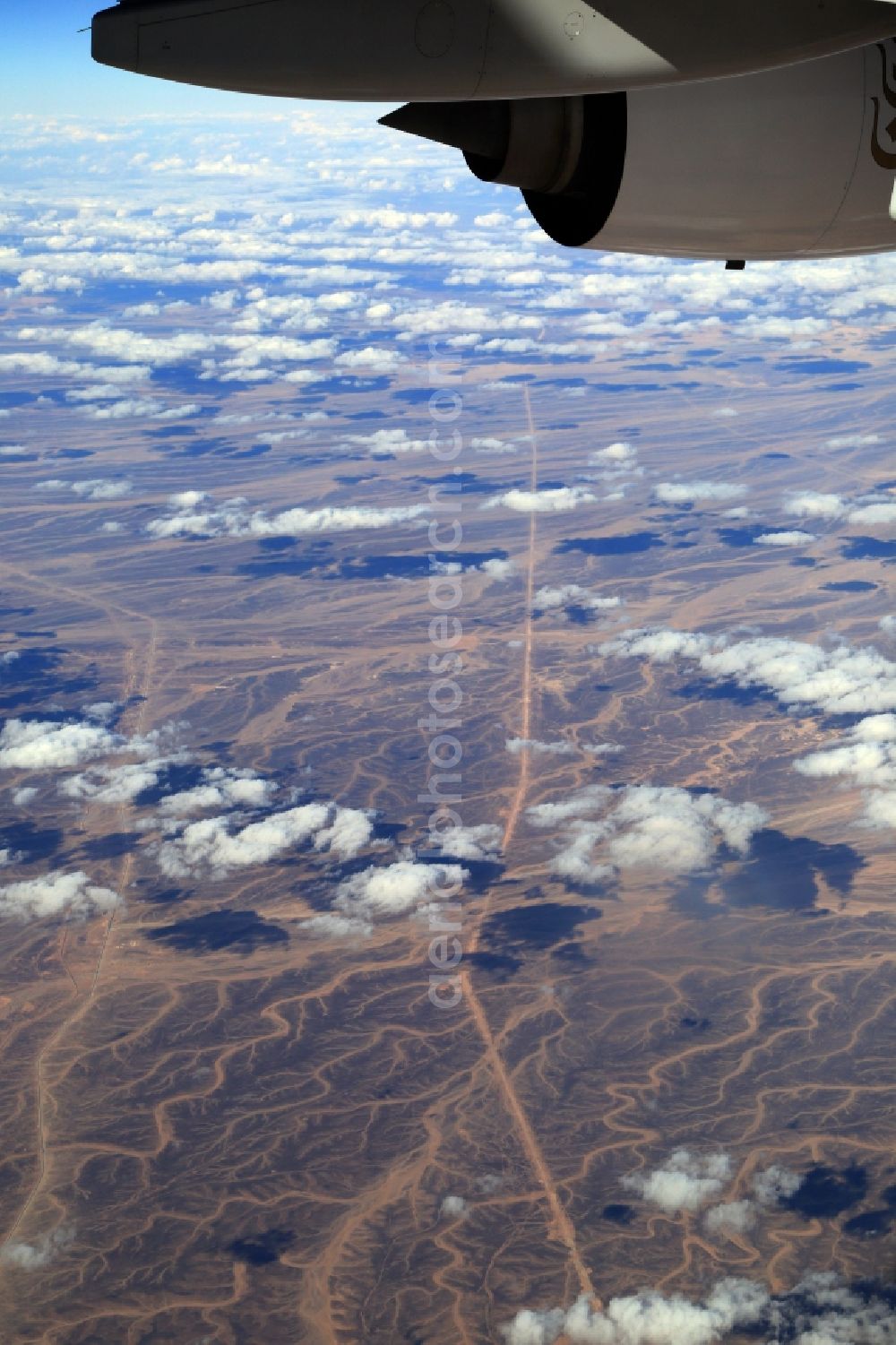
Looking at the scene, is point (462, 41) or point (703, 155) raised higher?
point (462, 41)

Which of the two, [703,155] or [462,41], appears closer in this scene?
[462,41]

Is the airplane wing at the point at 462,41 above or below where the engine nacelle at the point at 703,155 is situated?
above

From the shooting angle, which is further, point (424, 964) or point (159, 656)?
point (159, 656)

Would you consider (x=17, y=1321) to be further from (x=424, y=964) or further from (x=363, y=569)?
(x=363, y=569)

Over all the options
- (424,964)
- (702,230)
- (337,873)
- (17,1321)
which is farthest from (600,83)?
(337,873)

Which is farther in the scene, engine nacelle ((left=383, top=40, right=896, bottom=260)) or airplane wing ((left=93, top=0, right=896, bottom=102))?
engine nacelle ((left=383, top=40, right=896, bottom=260))

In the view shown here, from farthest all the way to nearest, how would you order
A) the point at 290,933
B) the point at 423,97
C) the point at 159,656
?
the point at 159,656 < the point at 290,933 < the point at 423,97

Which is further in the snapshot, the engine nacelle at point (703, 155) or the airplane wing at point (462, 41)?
the engine nacelle at point (703, 155)

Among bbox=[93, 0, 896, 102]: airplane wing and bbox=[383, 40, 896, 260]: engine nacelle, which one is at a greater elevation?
bbox=[93, 0, 896, 102]: airplane wing
